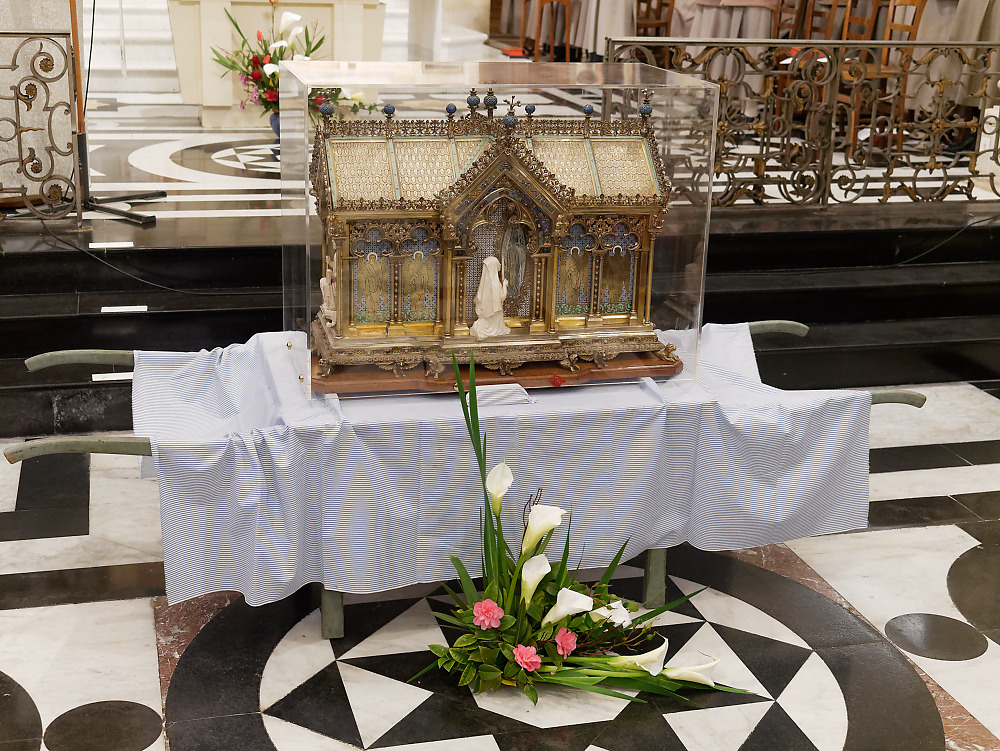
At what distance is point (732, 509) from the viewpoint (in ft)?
10.3

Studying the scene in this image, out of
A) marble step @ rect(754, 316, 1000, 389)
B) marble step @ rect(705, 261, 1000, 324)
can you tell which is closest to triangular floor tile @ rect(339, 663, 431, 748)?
marble step @ rect(754, 316, 1000, 389)

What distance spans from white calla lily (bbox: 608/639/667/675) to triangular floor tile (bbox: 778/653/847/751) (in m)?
0.36

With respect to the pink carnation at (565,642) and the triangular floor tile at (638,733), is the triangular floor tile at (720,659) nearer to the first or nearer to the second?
the triangular floor tile at (638,733)

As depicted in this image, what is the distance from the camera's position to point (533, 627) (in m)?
2.87

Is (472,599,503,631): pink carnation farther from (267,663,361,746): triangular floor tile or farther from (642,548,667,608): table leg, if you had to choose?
(642,548,667,608): table leg

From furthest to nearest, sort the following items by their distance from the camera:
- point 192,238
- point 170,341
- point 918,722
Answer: point 192,238 < point 170,341 < point 918,722

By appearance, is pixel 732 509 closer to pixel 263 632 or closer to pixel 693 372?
pixel 693 372

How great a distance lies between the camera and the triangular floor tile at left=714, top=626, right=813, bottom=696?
298 centimetres

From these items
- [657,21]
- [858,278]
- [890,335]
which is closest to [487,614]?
[890,335]

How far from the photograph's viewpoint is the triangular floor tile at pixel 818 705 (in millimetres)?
2762

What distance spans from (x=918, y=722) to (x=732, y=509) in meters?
0.70

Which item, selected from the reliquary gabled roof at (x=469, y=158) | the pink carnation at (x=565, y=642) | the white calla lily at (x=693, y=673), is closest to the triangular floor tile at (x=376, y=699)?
the pink carnation at (x=565, y=642)

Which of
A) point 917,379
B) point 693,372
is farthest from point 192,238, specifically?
point 917,379

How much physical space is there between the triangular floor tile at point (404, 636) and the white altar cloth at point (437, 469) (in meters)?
0.22
